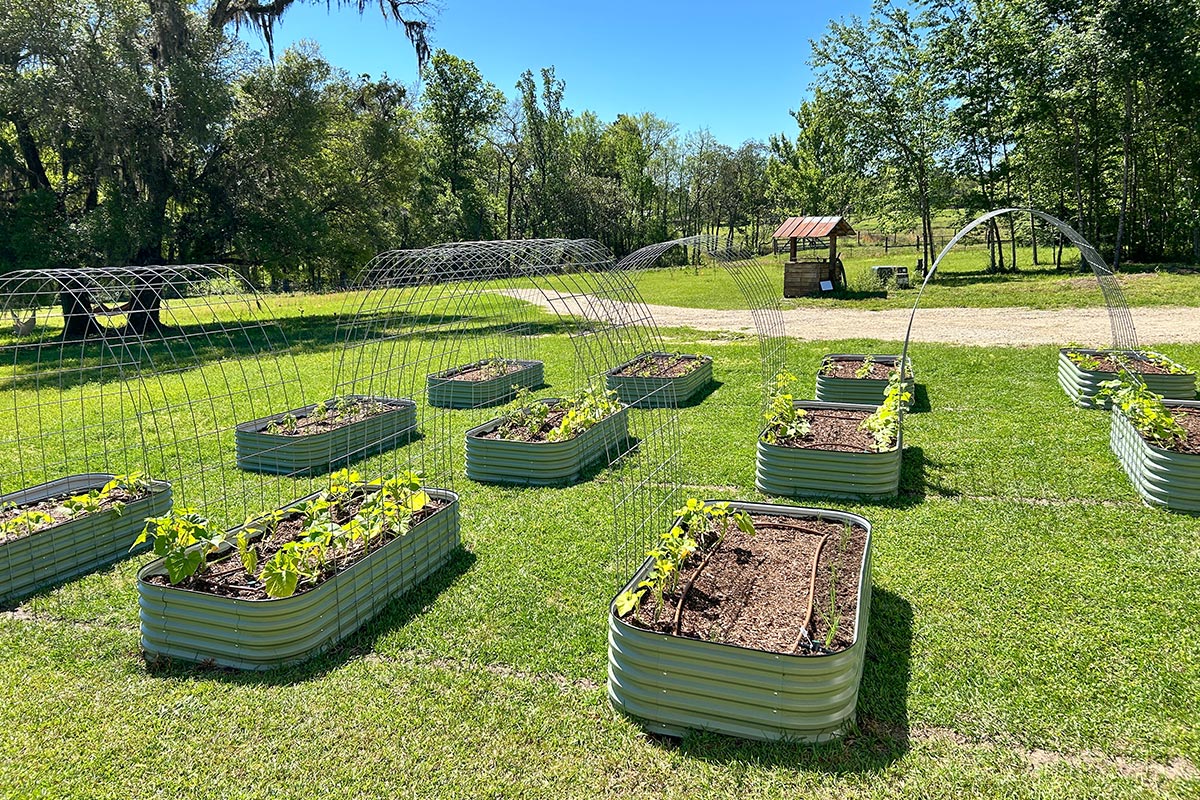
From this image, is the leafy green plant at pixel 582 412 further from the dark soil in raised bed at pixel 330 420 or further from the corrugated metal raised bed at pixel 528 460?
the dark soil in raised bed at pixel 330 420

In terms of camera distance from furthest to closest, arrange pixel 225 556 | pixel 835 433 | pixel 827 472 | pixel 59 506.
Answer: pixel 835 433 < pixel 827 472 < pixel 59 506 < pixel 225 556

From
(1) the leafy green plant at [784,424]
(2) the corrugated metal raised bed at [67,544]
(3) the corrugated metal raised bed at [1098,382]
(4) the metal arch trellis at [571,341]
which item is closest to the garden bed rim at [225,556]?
(2) the corrugated metal raised bed at [67,544]

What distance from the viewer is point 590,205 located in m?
43.4

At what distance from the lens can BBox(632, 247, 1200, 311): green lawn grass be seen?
57.8 feet

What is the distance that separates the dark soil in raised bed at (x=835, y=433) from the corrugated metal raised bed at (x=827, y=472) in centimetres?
19

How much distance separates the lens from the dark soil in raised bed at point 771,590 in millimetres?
3527

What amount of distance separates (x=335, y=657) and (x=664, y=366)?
7206 millimetres

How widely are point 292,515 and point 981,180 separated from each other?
26.9 meters

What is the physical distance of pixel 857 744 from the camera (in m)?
3.13

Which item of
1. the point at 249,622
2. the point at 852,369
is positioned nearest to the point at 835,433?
the point at 852,369

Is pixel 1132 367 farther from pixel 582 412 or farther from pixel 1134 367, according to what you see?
pixel 582 412

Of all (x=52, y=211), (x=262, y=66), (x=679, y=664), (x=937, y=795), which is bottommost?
(x=937, y=795)

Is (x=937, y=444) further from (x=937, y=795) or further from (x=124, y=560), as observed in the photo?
(x=124, y=560)

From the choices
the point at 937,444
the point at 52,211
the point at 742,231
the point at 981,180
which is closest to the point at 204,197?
the point at 52,211
